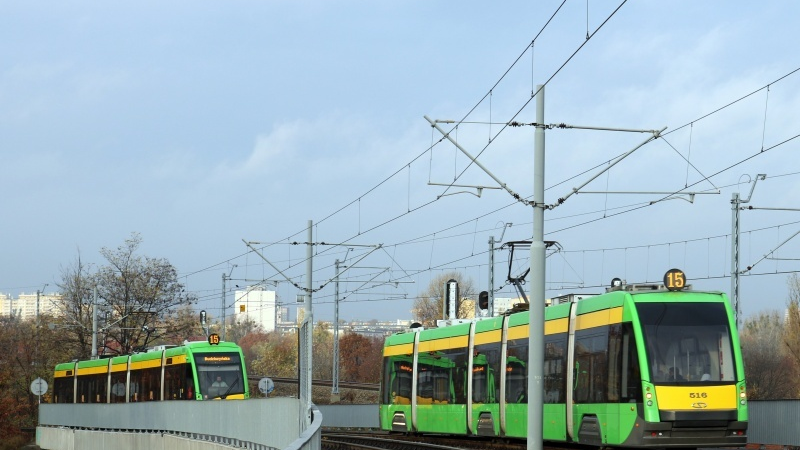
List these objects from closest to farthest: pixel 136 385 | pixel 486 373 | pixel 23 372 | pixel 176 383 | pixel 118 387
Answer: pixel 486 373
pixel 176 383
pixel 136 385
pixel 118 387
pixel 23 372

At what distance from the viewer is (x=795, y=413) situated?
3069 centimetres

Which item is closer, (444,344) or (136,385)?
(444,344)

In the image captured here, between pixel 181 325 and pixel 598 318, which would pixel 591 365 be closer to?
pixel 598 318

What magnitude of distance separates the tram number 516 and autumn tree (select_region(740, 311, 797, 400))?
39.7 metres

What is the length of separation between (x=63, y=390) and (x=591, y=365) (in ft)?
122

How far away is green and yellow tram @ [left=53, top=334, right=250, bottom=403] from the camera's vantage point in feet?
133

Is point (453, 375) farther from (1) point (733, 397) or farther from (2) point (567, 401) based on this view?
(1) point (733, 397)

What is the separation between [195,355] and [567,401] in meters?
20.4

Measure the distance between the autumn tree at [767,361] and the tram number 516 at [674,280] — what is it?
39.7 meters

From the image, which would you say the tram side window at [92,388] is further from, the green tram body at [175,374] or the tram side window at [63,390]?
the tram side window at [63,390]

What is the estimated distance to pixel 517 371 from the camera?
84.4 feet

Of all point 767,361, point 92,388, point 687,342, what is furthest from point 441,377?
point 767,361

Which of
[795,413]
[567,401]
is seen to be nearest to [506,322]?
[567,401]

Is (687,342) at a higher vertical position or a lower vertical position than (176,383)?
higher
